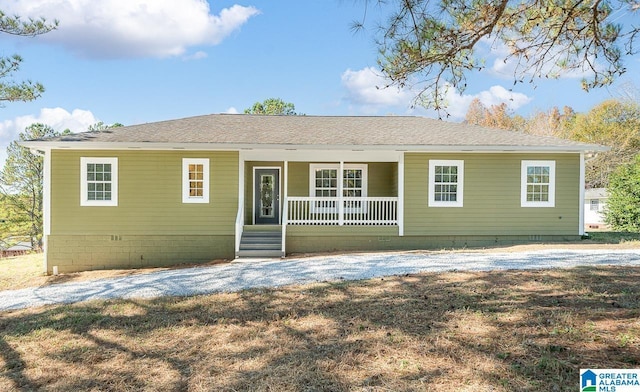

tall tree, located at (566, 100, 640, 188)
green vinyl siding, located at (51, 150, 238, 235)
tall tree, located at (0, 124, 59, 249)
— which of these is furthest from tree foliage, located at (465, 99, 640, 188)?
tall tree, located at (0, 124, 59, 249)

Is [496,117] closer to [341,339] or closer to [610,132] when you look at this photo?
[610,132]

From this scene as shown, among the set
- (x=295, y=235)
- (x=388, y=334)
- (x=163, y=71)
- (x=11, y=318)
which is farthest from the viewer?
(x=163, y=71)

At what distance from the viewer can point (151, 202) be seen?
38.4 ft

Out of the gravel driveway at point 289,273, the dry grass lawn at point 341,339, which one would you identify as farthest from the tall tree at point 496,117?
the dry grass lawn at point 341,339

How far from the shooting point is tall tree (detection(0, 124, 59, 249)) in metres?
25.6

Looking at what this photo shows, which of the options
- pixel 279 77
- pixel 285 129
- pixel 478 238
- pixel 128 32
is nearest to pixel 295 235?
pixel 285 129

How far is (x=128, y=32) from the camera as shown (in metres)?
13.6

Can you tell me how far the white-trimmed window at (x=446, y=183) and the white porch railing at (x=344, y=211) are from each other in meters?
1.24

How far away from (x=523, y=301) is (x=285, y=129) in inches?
395

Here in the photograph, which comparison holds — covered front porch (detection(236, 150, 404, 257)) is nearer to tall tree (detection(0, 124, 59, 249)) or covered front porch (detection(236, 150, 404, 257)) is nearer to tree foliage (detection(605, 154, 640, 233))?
tree foliage (detection(605, 154, 640, 233))

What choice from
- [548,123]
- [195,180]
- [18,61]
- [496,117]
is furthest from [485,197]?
[496,117]

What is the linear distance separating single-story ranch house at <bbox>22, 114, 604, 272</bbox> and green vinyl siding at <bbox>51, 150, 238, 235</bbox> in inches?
1.2

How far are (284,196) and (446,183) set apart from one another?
16.4 ft

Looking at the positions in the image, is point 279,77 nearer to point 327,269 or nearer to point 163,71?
point 163,71
